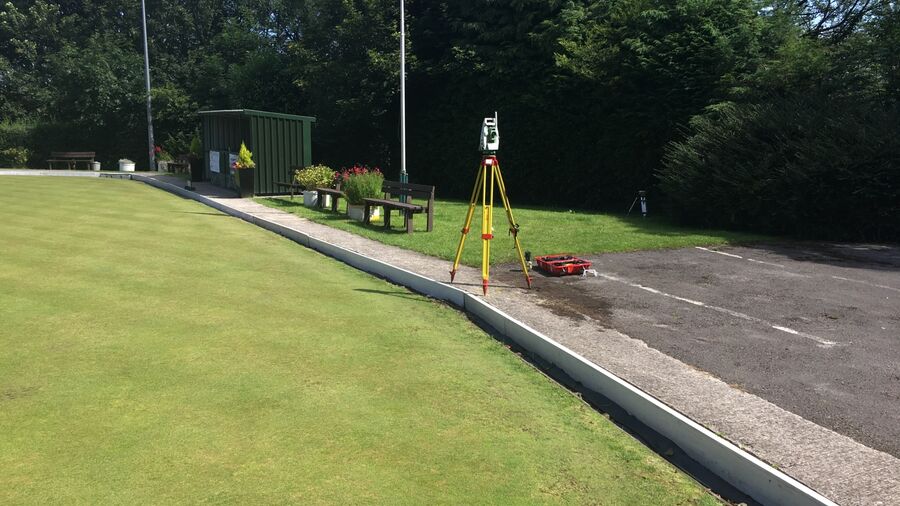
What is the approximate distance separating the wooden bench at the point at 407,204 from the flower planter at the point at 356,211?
1.45 ft

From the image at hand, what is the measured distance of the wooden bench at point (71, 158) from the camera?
34656mm

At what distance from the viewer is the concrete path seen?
153 inches

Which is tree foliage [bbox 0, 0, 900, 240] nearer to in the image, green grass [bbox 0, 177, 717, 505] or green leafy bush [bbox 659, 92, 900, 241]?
green leafy bush [bbox 659, 92, 900, 241]

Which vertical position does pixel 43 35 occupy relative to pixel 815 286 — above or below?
above

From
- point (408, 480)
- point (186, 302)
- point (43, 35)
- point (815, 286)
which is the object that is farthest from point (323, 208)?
point (43, 35)

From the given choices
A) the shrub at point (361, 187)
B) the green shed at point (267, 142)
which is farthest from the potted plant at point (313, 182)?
Answer: the shrub at point (361, 187)

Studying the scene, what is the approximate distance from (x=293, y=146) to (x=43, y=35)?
3793 cm

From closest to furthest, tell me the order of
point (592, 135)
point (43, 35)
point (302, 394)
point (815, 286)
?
point (302, 394) < point (815, 286) < point (592, 135) < point (43, 35)

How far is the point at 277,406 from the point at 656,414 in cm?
271

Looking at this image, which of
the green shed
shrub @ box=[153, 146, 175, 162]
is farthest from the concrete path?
shrub @ box=[153, 146, 175, 162]

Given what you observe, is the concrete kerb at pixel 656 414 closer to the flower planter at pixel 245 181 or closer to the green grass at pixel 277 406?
the green grass at pixel 277 406

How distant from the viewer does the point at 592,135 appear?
20516 mm

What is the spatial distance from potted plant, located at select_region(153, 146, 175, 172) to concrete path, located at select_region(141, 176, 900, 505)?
30.1 m

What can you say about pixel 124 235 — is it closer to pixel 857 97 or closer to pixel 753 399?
pixel 753 399
